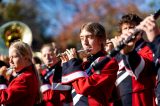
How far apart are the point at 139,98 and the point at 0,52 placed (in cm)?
471

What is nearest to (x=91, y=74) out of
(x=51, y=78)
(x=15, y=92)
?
(x=15, y=92)

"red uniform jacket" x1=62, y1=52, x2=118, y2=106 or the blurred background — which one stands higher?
the blurred background

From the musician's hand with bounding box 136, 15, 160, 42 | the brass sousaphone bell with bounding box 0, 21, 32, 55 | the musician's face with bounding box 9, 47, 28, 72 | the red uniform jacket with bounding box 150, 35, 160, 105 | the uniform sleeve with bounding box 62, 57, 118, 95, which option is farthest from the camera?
the brass sousaphone bell with bounding box 0, 21, 32, 55

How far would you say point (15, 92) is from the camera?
6.00 metres

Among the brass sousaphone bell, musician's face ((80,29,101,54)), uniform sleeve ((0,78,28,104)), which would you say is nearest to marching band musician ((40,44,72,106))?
uniform sleeve ((0,78,28,104))

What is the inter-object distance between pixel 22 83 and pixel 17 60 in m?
0.27

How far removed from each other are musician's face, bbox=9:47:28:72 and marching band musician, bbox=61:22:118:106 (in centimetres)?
65

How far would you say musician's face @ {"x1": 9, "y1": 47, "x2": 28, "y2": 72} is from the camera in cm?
614

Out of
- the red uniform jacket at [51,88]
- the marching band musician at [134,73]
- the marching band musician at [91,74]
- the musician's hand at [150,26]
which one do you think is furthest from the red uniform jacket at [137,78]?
the musician's hand at [150,26]

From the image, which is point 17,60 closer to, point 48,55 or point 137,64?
point 137,64

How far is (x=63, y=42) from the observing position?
39812mm

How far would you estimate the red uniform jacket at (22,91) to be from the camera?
6004 mm

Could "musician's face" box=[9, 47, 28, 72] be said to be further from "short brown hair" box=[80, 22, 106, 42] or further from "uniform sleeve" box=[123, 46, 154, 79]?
"uniform sleeve" box=[123, 46, 154, 79]

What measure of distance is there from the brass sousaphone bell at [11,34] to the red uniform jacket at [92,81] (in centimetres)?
463
